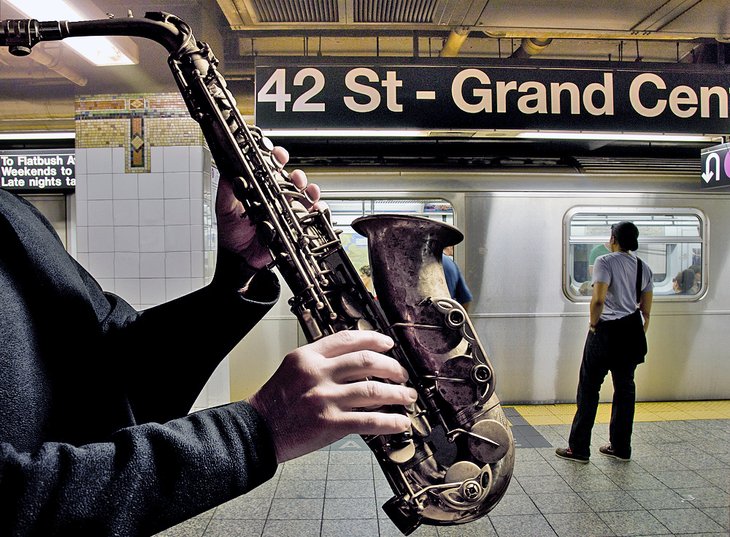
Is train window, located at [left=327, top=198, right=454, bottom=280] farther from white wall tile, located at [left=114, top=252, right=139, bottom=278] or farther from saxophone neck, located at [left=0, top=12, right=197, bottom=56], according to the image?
saxophone neck, located at [left=0, top=12, right=197, bottom=56]

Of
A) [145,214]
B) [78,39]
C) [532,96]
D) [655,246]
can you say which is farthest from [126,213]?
[655,246]

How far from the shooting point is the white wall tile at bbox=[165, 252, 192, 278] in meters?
4.39

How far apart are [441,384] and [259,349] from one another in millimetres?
4485

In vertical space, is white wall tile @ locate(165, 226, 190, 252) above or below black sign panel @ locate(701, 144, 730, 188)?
below

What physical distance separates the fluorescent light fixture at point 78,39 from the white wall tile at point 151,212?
1.11 meters

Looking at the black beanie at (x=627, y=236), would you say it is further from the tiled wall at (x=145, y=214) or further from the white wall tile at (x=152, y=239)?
the white wall tile at (x=152, y=239)

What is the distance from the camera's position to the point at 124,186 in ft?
14.4

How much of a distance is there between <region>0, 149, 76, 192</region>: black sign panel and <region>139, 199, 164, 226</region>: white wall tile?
1.65m

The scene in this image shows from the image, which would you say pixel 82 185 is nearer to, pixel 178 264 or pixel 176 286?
pixel 178 264

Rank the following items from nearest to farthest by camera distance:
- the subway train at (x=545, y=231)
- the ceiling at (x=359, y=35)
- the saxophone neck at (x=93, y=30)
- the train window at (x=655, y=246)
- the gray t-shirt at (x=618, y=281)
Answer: the saxophone neck at (x=93, y=30), the ceiling at (x=359, y=35), the gray t-shirt at (x=618, y=281), the subway train at (x=545, y=231), the train window at (x=655, y=246)

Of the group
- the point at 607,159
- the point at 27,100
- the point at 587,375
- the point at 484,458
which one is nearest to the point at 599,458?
the point at 587,375

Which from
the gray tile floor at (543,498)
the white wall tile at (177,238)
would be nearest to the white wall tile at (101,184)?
the white wall tile at (177,238)

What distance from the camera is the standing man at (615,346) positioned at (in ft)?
14.4

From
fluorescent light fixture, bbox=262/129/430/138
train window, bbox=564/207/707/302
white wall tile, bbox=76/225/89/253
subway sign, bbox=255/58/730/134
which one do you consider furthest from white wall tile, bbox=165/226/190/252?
train window, bbox=564/207/707/302
